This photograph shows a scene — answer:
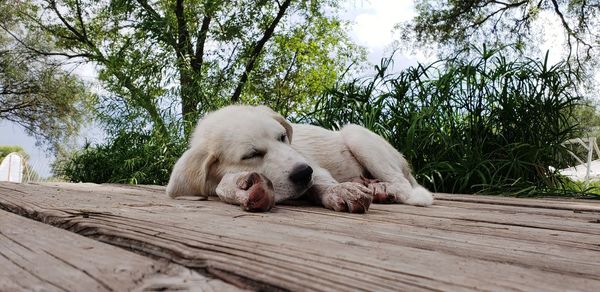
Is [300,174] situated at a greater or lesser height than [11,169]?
greater

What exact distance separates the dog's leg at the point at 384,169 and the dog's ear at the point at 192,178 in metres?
0.98

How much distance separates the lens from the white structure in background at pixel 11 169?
1319 cm

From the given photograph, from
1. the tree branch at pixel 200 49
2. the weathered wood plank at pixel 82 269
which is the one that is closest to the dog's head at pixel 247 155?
the weathered wood plank at pixel 82 269

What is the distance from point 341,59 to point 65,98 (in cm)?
1220

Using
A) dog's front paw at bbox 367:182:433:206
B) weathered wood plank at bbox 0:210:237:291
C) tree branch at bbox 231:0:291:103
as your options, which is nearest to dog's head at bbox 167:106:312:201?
dog's front paw at bbox 367:182:433:206

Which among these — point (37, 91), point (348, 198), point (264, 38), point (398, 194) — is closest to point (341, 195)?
point (348, 198)

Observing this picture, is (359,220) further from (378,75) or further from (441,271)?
(378,75)

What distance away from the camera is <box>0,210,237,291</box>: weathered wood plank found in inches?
31.0

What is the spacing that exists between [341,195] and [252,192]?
426 mm

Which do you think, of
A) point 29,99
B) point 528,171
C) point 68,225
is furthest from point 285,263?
point 29,99

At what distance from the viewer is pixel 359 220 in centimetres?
180

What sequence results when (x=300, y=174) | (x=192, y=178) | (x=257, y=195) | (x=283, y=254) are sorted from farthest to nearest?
(x=192, y=178) < (x=300, y=174) < (x=257, y=195) < (x=283, y=254)

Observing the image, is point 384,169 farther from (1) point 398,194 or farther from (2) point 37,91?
(2) point 37,91

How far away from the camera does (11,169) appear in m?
13.4
